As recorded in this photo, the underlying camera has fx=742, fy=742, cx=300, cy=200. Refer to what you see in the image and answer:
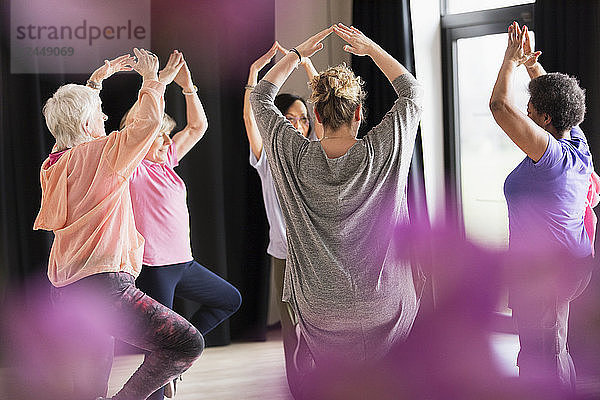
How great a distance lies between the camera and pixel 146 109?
2492 mm

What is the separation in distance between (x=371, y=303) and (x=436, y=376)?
0.95 ft

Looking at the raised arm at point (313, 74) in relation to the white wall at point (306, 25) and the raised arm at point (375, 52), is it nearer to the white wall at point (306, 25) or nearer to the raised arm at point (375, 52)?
the raised arm at point (375, 52)

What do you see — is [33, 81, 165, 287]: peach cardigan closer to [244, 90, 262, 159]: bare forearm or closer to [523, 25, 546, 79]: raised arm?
[244, 90, 262, 159]: bare forearm

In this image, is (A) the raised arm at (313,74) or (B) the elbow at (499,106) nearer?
(B) the elbow at (499,106)

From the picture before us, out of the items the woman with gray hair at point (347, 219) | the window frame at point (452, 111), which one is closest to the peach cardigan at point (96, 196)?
the woman with gray hair at point (347, 219)

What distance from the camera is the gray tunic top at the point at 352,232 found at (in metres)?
2.13

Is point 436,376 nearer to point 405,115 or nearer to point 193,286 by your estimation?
point 405,115

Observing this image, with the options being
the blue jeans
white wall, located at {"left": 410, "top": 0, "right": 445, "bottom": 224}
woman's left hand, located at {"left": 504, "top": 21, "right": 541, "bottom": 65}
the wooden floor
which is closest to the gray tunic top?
woman's left hand, located at {"left": 504, "top": 21, "right": 541, "bottom": 65}

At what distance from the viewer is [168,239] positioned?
306 centimetres

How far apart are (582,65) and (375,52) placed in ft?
5.16

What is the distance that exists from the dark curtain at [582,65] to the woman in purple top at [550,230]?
2.82 feet

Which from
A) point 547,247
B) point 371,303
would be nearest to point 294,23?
point 547,247

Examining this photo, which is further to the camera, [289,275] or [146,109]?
[146,109]

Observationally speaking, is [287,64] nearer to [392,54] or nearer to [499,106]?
[499,106]
